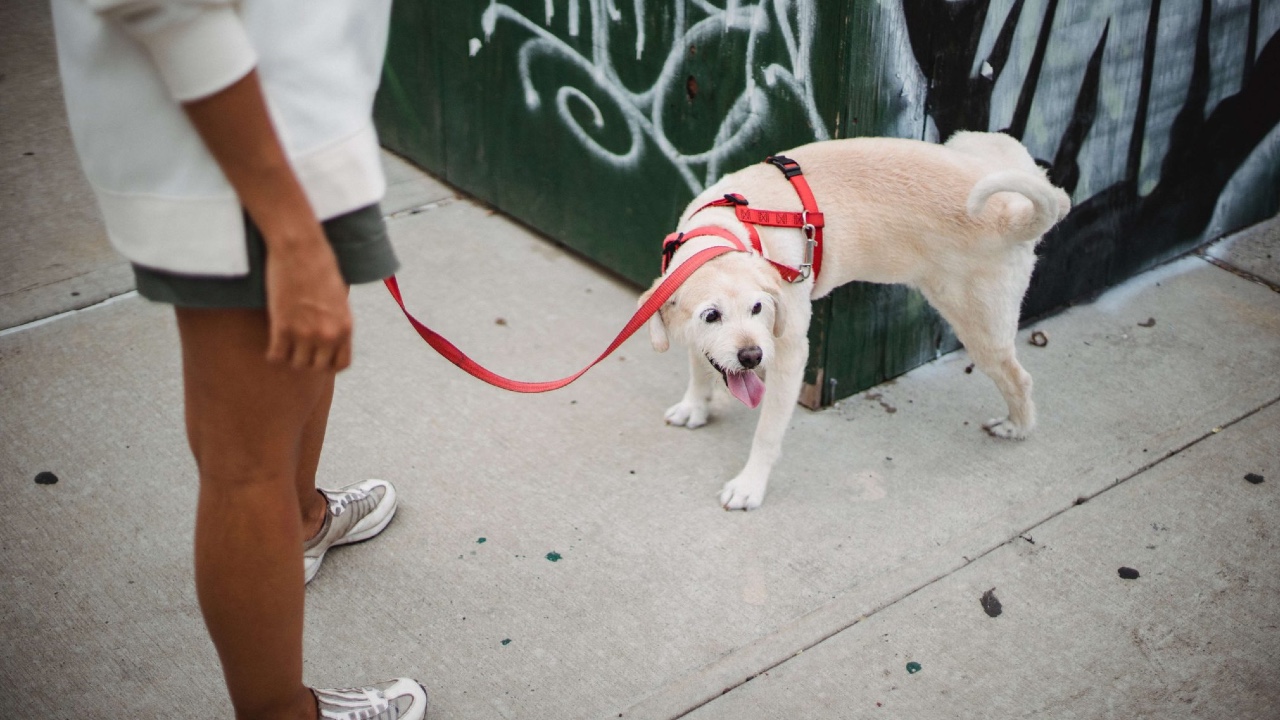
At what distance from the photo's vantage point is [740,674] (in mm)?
2391

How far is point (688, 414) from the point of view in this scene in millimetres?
3314

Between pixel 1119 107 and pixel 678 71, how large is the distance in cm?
162

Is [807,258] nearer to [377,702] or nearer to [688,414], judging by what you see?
[688,414]

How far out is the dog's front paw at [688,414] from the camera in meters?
3.30

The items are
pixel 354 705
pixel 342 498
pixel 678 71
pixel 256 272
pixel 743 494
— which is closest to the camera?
pixel 256 272

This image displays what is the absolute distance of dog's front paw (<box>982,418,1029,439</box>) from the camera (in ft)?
10.6

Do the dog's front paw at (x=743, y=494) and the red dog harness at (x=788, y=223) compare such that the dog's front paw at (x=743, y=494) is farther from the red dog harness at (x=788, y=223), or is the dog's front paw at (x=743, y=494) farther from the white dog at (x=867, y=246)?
the red dog harness at (x=788, y=223)

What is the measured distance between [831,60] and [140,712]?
2.42 meters

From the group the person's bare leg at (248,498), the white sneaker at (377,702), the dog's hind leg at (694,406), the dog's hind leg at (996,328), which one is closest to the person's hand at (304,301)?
the person's bare leg at (248,498)

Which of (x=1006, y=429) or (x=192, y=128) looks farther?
(x=1006, y=429)

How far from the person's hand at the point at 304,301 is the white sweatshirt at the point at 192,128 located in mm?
68

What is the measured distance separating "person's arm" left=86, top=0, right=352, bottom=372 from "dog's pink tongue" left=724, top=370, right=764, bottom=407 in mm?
1437

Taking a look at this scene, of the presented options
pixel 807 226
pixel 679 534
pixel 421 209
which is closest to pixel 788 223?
pixel 807 226

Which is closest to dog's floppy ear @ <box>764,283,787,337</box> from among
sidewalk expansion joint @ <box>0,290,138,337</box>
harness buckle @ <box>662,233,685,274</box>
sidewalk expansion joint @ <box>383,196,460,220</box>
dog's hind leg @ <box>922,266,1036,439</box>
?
harness buckle @ <box>662,233,685,274</box>
